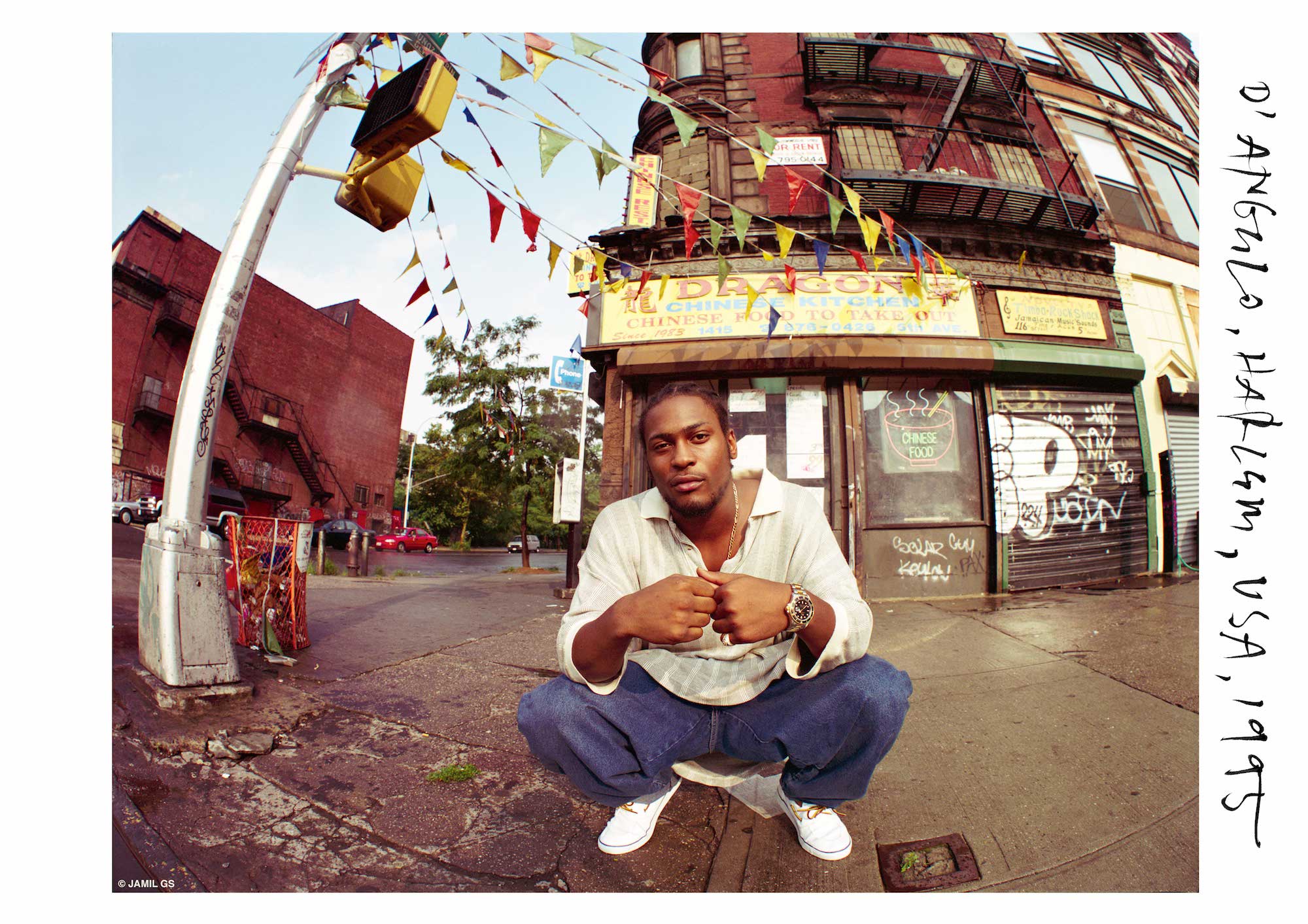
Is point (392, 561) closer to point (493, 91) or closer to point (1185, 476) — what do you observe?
point (493, 91)

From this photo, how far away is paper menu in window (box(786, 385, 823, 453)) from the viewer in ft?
24.9

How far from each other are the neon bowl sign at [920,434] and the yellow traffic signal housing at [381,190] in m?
6.69

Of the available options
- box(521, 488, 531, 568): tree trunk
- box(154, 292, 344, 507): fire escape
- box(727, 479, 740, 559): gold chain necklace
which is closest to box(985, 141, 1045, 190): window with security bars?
box(727, 479, 740, 559): gold chain necklace

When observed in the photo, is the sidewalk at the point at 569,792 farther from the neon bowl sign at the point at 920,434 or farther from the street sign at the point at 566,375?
the street sign at the point at 566,375

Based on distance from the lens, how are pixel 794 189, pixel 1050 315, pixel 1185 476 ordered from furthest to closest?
1. pixel 1050 315
2. pixel 1185 476
3. pixel 794 189

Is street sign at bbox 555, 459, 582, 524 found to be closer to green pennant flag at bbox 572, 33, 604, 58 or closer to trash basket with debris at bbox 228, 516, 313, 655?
trash basket with debris at bbox 228, 516, 313, 655

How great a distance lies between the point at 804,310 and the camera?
7.62 metres

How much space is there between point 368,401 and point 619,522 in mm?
23572

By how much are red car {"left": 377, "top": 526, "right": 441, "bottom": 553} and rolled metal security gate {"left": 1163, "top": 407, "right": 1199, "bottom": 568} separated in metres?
25.2

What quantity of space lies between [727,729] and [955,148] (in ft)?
35.2

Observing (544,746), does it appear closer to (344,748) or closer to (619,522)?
(619,522)

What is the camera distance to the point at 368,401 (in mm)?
22094

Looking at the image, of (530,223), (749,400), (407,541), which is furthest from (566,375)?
(407,541)
